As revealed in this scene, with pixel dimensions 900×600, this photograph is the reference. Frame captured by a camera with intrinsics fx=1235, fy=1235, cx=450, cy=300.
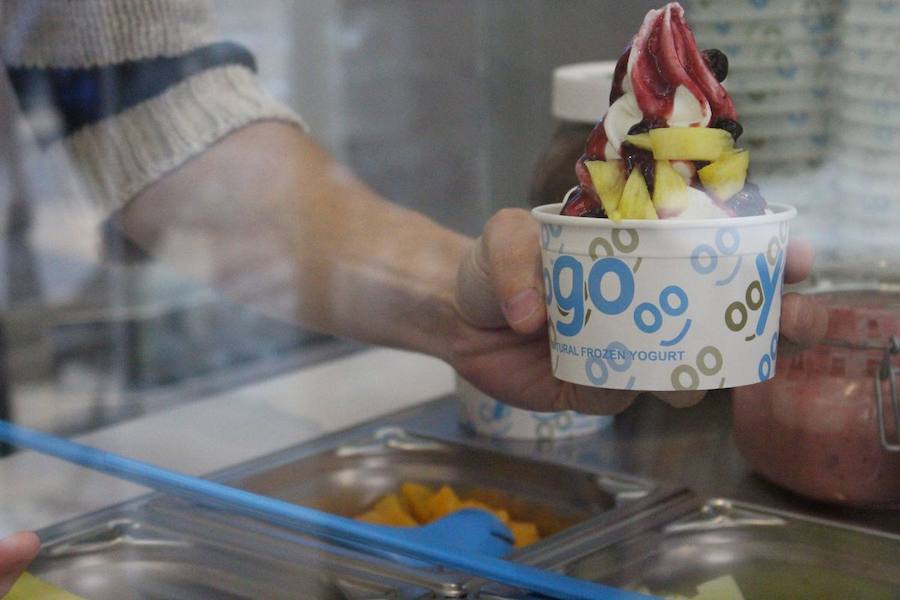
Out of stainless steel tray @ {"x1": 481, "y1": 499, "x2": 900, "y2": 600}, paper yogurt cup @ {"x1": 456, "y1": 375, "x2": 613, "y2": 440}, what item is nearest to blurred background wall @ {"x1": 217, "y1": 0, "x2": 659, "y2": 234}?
paper yogurt cup @ {"x1": 456, "y1": 375, "x2": 613, "y2": 440}

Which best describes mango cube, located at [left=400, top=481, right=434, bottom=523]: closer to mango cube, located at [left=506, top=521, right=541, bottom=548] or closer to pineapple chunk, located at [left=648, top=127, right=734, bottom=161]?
mango cube, located at [left=506, top=521, right=541, bottom=548]

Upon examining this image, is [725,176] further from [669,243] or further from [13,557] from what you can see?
[13,557]

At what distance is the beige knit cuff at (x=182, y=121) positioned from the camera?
1.15 m

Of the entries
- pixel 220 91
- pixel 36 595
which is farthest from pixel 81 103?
pixel 36 595

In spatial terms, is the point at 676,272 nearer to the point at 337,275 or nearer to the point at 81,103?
the point at 337,275

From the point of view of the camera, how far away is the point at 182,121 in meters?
1.16

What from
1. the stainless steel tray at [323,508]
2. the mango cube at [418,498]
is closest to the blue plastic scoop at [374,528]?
the stainless steel tray at [323,508]

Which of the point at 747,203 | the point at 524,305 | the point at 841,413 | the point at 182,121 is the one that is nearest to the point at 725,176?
the point at 747,203

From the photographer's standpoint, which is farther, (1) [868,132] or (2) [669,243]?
(1) [868,132]

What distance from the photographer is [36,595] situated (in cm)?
83

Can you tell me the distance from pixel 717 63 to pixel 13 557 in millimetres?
524

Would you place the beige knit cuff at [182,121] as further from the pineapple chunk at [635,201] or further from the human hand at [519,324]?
the pineapple chunk at [635,201]

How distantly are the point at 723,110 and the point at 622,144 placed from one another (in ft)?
0.19

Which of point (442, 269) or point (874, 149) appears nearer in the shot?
point (874, 149)
